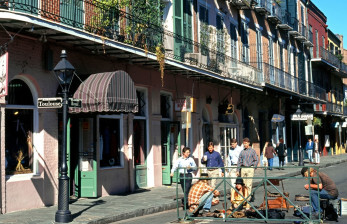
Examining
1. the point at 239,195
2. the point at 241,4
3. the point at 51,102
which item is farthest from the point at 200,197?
the point at 241,4

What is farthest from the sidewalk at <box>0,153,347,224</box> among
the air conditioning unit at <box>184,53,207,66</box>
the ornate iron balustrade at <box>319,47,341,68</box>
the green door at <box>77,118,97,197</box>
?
the ornate iron balustrade at <box>319,47,341,68</box>

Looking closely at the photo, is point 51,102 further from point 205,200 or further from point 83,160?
point 83,160

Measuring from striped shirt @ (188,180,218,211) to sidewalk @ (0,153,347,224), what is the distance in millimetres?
1664

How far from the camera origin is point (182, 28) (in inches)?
758

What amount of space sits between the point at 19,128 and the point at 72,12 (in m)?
3.34

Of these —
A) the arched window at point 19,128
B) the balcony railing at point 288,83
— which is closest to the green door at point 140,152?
the arched window at point 19,128

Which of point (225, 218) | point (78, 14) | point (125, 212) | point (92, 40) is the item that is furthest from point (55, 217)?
point (78, 14)

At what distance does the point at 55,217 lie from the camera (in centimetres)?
1030

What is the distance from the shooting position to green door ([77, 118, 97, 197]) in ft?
45.7

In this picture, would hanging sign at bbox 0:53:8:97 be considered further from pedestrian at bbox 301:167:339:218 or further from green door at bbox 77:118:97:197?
pedestrian at bbox 301:167:339:218

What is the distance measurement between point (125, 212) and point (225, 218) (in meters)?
2.56

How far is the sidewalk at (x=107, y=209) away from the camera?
10.6m

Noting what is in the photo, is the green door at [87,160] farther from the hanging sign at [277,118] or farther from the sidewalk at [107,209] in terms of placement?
the hanging sign at [277,118]

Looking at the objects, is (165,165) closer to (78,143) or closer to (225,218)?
(78,143)
